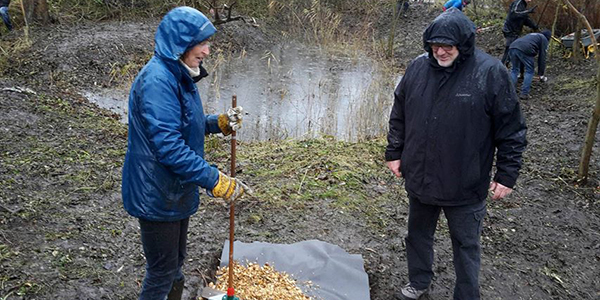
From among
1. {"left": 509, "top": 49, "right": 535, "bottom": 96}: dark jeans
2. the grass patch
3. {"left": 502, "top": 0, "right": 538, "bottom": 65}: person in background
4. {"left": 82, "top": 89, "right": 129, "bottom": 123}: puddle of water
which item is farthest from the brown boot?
{"left": 502, "top": 0, "right": 538, "bottom": 65}: person in background

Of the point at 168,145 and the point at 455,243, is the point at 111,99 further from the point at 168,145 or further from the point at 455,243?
the point at 455,243

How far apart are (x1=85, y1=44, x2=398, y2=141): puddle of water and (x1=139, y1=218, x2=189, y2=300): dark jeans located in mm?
4371

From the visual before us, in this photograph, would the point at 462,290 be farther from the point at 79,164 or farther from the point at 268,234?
the point at 79,164

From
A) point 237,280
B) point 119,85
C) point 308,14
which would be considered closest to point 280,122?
point 119,85

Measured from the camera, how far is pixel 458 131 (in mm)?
2701

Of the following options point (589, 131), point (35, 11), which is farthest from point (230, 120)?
point (35, 11)

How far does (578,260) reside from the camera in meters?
3.83

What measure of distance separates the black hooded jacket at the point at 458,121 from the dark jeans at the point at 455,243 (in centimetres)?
10

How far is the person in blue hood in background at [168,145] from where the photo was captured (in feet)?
7.26

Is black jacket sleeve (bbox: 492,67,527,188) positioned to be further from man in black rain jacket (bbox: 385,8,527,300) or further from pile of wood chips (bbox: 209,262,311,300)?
pile of wood chips (bbox: 209,262,311,300)

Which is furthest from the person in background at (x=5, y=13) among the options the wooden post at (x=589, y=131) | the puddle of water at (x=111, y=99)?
the wooden post at (x=589, y=131)

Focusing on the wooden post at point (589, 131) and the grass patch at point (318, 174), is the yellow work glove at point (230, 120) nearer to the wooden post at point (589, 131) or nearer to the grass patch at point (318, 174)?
the grass patch at point (318, 174)

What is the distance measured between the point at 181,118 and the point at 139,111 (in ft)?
0.62

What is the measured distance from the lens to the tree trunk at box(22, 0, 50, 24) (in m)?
10.8
